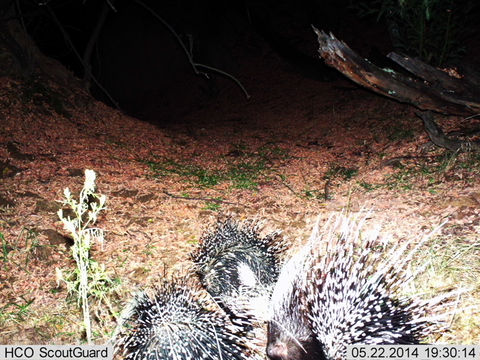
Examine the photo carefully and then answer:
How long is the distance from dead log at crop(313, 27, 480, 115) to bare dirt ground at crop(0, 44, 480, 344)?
0.46 m

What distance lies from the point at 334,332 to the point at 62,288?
72.7 inches

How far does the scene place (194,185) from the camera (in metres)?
4.59

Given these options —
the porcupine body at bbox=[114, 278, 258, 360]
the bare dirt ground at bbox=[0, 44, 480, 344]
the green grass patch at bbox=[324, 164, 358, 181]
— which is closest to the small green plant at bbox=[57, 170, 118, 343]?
the porcupine body at bbox=[114, 278, 258, 360]

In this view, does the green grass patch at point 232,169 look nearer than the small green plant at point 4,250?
No

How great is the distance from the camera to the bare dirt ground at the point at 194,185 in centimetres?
270

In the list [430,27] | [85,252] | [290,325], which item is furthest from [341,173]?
[85,252]

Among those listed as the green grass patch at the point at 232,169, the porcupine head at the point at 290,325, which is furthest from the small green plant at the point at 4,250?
the porcupine head at the point at 290,325

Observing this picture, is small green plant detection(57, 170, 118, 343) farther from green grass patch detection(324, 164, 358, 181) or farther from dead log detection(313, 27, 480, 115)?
dead log detection(313, 27, 480, 115)

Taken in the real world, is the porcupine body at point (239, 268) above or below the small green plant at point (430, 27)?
below

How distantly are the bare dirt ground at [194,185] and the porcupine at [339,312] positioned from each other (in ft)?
1.24

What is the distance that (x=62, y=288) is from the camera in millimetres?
2756

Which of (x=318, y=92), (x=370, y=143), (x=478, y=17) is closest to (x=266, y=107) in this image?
(x=318, y=92)

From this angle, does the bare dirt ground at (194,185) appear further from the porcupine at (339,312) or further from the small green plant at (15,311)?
the porcupine at (339,312)

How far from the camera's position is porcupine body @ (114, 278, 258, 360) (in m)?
1.96
